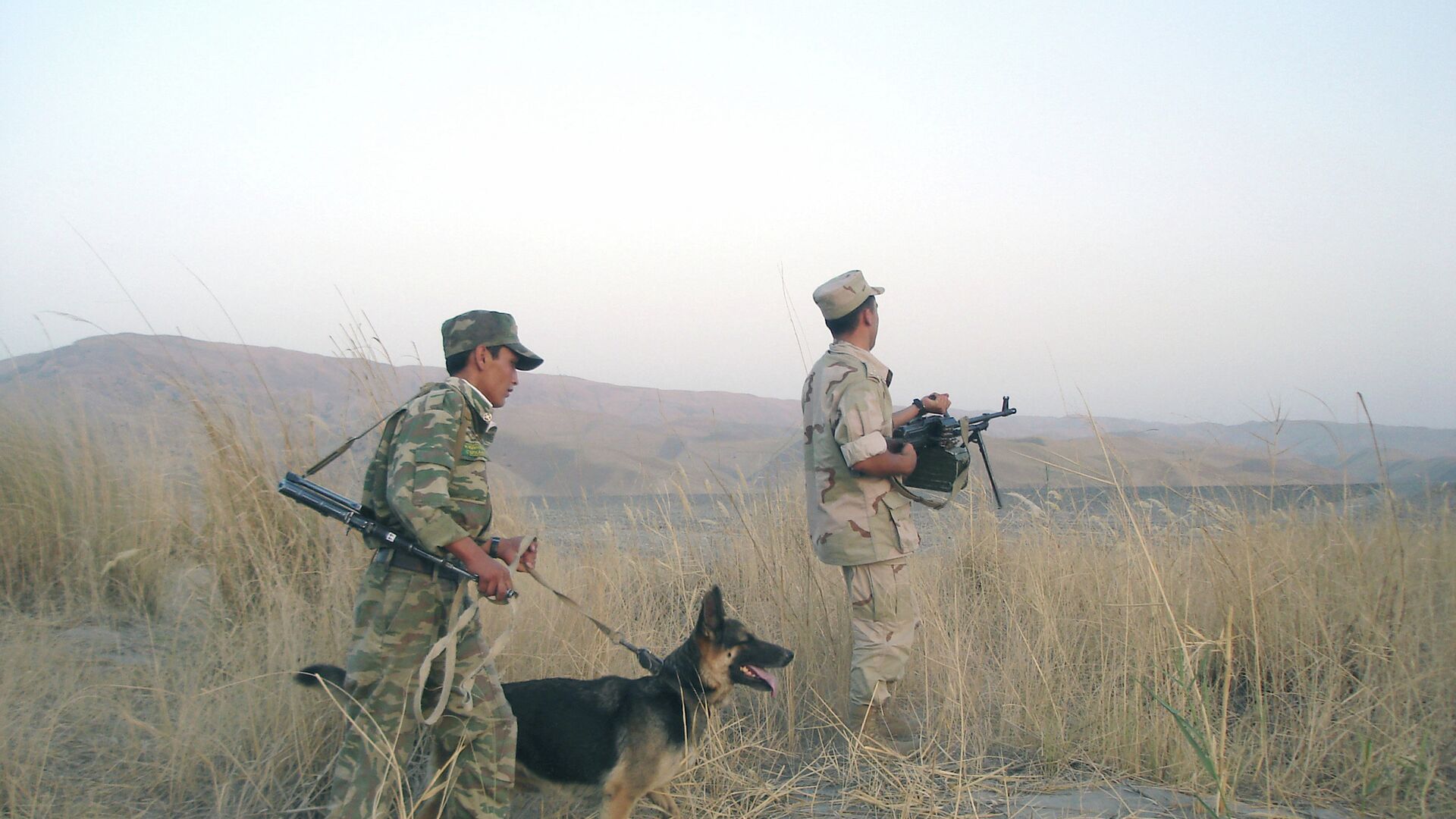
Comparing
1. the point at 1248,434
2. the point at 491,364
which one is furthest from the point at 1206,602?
the point at 491,364

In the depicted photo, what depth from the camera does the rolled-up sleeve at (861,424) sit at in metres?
3.67

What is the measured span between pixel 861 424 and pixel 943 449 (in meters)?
0.45

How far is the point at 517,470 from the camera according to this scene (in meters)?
6.54

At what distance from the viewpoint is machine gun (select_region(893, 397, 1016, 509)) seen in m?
3.81

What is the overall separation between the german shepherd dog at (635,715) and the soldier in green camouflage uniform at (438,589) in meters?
0.26

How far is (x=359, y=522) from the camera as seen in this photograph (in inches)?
108

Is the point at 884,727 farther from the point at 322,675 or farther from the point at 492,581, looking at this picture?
the point at 322,675

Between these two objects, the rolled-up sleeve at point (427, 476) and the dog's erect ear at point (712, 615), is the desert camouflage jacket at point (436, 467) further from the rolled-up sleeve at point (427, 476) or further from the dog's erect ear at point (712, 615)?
the dog's erect ear at point (712, 615)

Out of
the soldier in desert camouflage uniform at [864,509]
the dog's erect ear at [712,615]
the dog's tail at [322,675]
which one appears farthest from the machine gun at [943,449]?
the dog's tail at [322,675]

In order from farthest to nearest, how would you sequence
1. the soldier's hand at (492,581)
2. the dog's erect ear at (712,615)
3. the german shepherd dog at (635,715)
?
the dog's erect ear at (712,615), the german shepherd dog at (635,715), the soldier's hand at (492,581)

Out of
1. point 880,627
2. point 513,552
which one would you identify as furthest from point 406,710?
point 880,627

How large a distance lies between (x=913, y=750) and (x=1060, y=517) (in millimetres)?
5013

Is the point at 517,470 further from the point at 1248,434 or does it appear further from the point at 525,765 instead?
the point at 1248,434

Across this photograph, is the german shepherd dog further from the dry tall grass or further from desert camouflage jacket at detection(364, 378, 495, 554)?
desert camouflage jacket at detection(364, 378, 495, 554)
